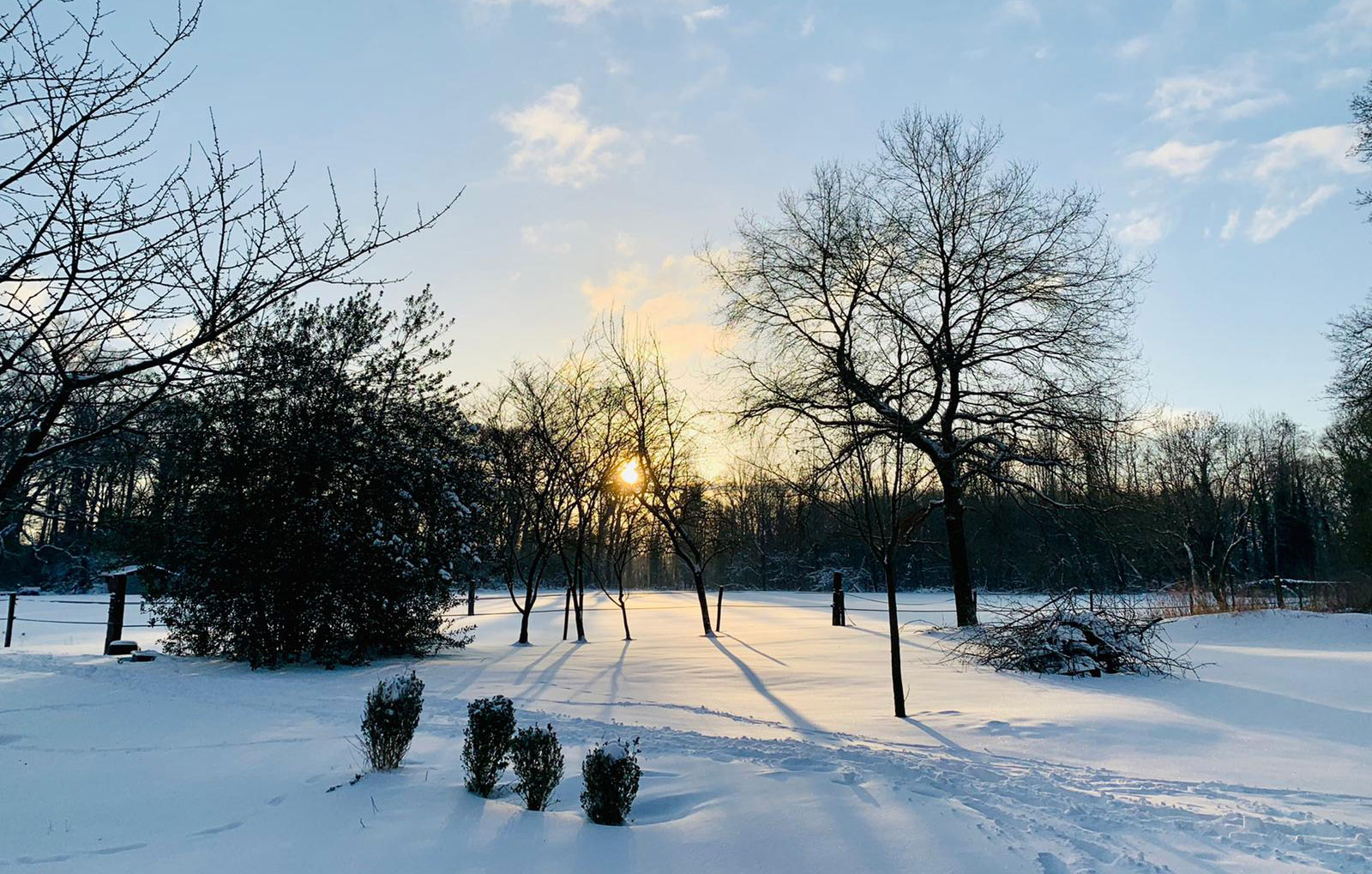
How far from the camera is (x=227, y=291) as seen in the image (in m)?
3.37

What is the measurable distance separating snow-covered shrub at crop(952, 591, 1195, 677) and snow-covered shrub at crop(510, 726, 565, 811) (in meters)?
8.79

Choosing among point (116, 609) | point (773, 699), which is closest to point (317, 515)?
point (116, 609)

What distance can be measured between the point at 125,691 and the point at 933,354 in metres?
14.6

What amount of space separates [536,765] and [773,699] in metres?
4.99

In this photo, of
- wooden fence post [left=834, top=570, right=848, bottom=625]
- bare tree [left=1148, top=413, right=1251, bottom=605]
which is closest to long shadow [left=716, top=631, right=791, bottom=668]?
wooden fence post [left=834, top=570, right=848, bottom=625]

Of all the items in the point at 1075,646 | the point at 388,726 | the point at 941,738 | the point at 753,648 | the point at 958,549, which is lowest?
the point at 753,648

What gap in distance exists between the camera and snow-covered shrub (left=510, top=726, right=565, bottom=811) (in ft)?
14.9

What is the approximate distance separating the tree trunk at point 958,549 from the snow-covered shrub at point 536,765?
42.8ft

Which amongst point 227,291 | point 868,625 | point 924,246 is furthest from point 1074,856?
point 868,625

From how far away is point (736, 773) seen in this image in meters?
5.23

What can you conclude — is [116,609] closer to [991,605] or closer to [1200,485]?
[991,605]

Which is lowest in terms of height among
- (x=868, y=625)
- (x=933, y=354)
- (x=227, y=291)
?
(x=868, y=625)

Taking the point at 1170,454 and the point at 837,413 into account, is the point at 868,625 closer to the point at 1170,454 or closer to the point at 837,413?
the point at 837,413

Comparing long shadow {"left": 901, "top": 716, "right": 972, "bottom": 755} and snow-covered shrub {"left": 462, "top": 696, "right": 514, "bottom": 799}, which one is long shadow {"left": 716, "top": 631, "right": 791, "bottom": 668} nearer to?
long shadow {"left": 901, "top": 716, "right": 972, "bottom": 755}
